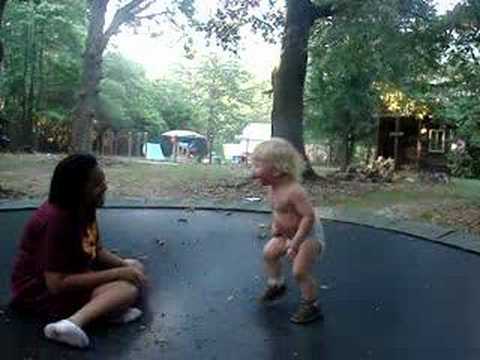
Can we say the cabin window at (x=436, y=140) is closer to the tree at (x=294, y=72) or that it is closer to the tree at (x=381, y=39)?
the tree at (x=381, y=39)

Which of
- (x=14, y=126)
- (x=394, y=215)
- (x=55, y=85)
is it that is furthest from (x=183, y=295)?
(x=55, y=85)

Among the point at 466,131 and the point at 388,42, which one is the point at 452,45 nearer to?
the point at 388,42

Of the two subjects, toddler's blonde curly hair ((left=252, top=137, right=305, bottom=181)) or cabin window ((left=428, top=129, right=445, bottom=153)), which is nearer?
toddler's blonde curly hair ((left=252, top=137, right=305, bottom=181))

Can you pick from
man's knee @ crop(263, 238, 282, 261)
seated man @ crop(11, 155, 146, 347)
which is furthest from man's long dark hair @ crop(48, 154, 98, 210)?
man's knee @ crop(263, 238, 282, 261)

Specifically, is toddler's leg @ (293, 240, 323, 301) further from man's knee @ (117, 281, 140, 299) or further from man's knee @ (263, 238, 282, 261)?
man's knee @ (117, 281, 140, 299)

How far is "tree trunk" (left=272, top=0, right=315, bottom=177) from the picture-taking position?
832 cm

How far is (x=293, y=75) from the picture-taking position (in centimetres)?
842

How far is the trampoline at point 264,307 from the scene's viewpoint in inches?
86.3

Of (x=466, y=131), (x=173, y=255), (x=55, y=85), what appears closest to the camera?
(x=173, y=255)

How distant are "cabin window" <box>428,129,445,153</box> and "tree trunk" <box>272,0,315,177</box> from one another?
27.1 ft

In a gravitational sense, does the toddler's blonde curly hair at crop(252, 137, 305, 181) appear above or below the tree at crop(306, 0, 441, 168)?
below

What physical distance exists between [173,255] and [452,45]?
14.9ft

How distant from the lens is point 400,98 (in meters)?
14.9

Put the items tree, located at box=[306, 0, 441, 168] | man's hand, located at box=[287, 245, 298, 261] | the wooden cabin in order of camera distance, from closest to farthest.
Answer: man's hand, located at box=[287, 245, 298, 261], tree, located at box=[306, 0, 441, 168], the wooden cabin
